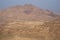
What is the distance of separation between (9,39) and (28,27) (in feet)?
1.60

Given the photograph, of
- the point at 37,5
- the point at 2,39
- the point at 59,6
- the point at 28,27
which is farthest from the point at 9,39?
the point at 59,6

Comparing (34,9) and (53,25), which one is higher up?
(34,9)

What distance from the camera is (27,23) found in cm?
347

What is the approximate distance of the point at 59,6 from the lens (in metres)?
3.48

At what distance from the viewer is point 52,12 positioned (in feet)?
11.4

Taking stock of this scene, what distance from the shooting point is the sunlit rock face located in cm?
343

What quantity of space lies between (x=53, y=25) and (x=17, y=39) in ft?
2.72

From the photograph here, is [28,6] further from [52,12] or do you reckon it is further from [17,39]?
[17,39]

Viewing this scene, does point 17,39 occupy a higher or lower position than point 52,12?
lower

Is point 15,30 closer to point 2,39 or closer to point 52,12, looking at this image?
point 2,39

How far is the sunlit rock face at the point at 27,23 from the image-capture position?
3426mm

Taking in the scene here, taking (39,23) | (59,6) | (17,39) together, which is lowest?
(17,39)

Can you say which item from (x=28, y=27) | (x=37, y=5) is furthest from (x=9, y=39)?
(x=37, y=5)

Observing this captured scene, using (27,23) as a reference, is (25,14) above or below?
above
